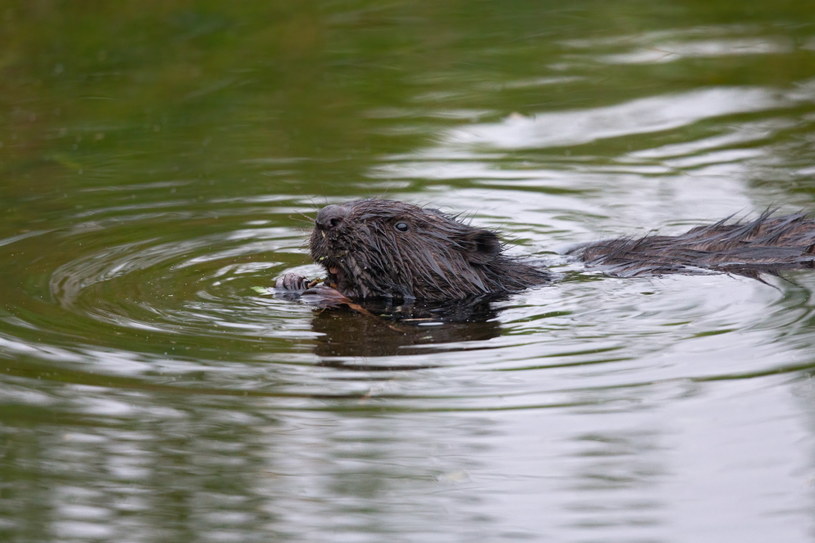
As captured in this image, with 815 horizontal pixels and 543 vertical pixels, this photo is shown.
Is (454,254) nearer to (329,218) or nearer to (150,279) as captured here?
(329,218)

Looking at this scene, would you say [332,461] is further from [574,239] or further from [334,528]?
[574,239]

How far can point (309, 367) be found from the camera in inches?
220

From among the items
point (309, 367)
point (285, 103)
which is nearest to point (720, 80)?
point (285, 103)

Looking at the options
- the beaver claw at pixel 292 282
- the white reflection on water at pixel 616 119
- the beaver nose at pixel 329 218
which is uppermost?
the white reflection on water at pixel 616 119

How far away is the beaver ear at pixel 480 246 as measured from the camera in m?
6.85

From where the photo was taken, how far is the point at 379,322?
21.1 feet

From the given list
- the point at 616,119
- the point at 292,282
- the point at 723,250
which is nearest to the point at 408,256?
the point at 292,282

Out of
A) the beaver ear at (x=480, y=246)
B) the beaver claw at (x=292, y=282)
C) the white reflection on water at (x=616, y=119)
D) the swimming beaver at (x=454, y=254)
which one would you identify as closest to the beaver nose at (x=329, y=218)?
the swimming beaver at (x=454, y=254)

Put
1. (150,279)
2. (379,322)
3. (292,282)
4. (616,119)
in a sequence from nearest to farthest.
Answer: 1. (379,322)
2. (292,282)
3. (150,279)
4. (616,119)

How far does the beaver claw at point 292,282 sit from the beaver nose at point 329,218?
321 mm

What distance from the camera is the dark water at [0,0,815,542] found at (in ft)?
14.2

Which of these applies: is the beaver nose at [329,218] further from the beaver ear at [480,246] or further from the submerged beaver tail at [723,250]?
the submerged beaver tail at [723,250]

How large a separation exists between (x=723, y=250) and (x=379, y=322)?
6.68ft

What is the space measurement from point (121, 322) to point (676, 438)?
2941 mm
